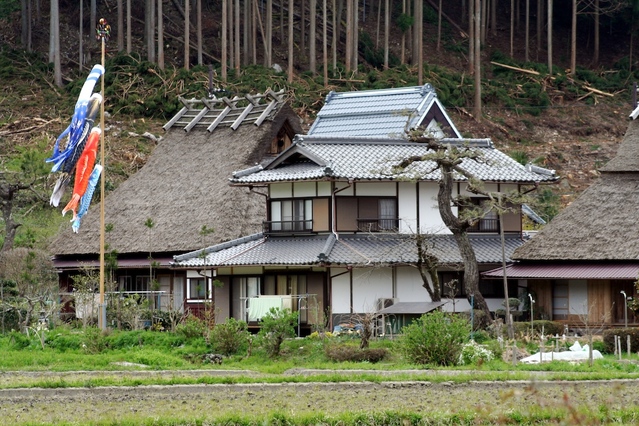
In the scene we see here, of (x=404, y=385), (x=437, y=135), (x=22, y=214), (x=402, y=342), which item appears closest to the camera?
(x=404, y=385)

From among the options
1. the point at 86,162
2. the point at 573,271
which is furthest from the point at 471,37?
the point at 86,162

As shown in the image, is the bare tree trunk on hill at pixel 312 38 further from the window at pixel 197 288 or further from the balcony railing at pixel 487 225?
the window at pixel 197 288

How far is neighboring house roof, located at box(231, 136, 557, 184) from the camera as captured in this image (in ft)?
108

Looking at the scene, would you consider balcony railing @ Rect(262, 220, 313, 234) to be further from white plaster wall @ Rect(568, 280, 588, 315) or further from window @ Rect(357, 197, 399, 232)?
white plaster wall @ Rect(568, 280, 588, 315)

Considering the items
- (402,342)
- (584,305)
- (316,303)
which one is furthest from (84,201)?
(584,305)

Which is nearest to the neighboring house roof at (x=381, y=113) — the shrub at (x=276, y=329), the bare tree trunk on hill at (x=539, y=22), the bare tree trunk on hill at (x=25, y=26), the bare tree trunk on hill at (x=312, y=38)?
the shrub at (x=276, y=329)

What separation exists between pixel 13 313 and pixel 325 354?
907cm

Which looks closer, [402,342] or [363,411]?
[363,411]

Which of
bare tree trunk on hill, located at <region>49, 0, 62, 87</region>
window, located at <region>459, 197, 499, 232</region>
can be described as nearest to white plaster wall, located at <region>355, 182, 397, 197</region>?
window, located at <region>459, 197, 499, 232</region>

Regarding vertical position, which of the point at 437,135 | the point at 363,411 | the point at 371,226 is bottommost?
the point at 363,411

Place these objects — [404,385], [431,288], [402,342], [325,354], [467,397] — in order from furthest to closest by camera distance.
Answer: [431,288] → [325,354] → [402,342] → [404,385] → [467,397]

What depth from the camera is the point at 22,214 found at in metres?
45.4

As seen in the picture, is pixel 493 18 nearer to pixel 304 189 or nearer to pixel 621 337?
pixel 304 189

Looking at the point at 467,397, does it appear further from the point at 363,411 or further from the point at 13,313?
the point at 13,313
